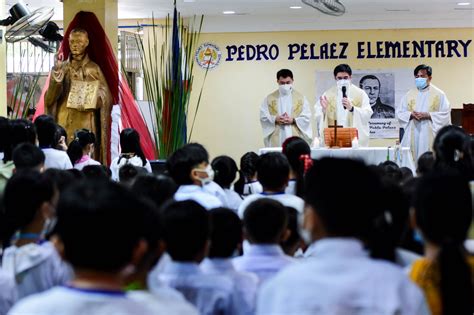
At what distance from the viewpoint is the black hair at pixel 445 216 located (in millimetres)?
2268

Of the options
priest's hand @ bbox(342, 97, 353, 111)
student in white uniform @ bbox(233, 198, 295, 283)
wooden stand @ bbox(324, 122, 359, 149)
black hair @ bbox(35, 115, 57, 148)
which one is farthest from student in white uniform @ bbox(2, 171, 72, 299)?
priest's hand @ bbox(342, 97, 353, 111)

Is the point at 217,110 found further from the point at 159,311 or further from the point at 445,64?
the point at 159,311

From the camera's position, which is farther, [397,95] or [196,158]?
[397,95]

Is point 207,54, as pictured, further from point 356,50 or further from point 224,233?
point 224,233

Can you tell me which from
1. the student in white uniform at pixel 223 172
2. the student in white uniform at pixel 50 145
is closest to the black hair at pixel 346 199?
the student in white uniform at pixel 223 172

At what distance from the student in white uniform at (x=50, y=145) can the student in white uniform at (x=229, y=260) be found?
2.72 meters

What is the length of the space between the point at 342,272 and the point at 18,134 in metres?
3.48

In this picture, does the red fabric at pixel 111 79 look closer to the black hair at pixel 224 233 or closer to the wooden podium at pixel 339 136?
the wooden podium at pixel 339 136

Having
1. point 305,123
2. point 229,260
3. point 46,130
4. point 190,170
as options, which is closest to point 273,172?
point 190,170

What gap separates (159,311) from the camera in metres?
2.05

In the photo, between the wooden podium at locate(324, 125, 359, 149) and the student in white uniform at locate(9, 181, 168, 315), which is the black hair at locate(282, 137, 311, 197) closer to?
the student in white uniform at locate(9, 181, 168, 315)

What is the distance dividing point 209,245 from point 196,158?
4.75 ft

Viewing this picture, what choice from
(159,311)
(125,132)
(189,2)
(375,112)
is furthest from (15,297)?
(375,112)

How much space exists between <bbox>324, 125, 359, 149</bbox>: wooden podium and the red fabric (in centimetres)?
183
